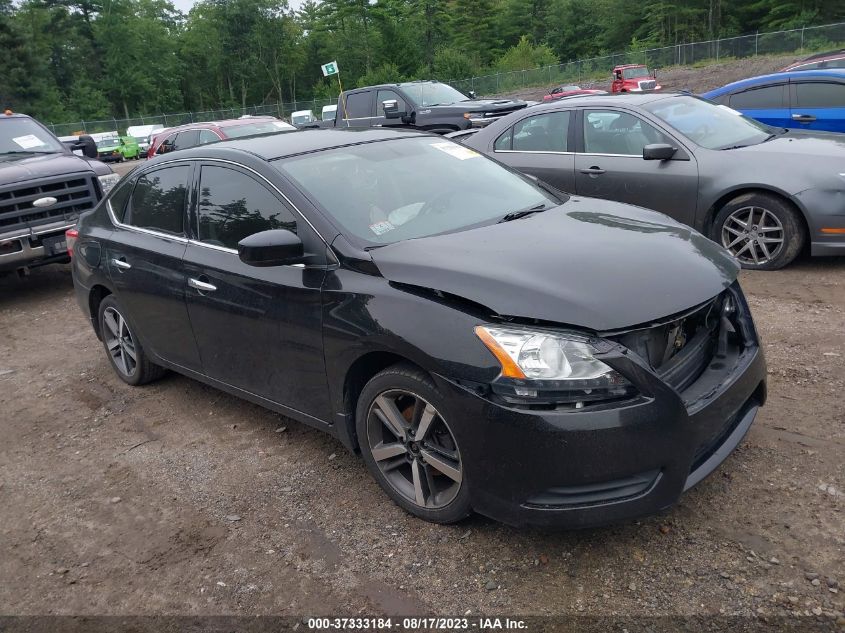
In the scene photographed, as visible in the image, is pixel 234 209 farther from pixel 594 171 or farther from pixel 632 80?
pixel 632 80

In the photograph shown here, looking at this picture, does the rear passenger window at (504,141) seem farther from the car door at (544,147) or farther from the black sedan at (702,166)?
the black sedan at (702,166)

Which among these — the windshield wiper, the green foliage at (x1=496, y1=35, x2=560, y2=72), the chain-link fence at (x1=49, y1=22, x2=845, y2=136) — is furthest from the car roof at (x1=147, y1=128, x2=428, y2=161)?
the green foliage at (x1=496, y1=35, x2=560, y2=72)

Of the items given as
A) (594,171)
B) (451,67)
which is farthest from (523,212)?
(451,67)

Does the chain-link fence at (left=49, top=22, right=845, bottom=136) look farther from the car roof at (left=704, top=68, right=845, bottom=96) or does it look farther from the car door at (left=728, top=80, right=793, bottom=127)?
the car door at (left=728, top=80, right=793, bottom=127)

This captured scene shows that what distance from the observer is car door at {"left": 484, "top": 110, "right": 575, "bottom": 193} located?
7.51 metres

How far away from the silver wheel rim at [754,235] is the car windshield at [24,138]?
8.07 meters

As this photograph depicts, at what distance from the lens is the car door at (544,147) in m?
7.51

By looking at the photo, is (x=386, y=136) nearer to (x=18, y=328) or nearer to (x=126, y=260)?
(x=126, y=260)

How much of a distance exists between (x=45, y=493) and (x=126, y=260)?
159cm

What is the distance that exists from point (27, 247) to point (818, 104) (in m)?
9.54

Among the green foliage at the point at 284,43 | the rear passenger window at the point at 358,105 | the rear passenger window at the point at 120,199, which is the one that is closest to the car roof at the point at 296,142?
the rear passenger window at the point at 120,199

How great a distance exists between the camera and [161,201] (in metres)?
4.65

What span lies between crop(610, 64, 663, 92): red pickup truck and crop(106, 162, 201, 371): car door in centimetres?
2785

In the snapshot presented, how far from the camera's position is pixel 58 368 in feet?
19.9
